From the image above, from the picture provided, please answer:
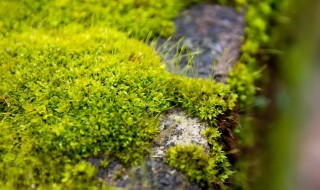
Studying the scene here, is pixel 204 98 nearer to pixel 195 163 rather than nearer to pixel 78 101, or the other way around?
pixel 195 163

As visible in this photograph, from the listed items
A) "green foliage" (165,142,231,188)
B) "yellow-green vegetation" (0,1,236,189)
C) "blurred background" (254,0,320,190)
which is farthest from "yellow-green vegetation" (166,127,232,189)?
"blurred background" (254,0,320,190)

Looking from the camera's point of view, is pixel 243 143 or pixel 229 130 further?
pixel 243 143

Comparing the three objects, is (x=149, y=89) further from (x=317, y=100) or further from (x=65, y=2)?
(x=317, y=100)

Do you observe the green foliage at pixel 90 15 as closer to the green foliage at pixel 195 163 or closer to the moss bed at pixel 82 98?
the moss bed at pixel 82 98

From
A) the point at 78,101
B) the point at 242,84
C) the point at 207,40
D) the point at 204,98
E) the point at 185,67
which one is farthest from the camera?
the point at 207,40

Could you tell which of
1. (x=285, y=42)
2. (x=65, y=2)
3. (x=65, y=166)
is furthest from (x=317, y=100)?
(x=65, y=166)

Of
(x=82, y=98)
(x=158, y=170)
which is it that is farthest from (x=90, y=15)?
(x=158, y=170)

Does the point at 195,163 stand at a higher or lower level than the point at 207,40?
lower

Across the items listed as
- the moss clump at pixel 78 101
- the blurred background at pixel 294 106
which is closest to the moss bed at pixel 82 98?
the moss clump at pixel 78 101
